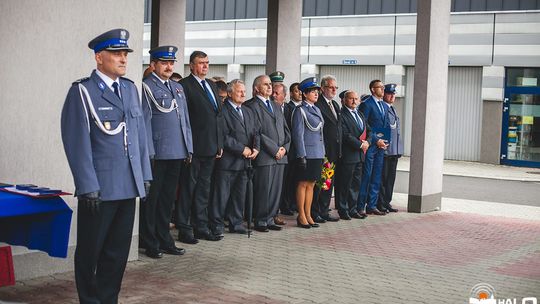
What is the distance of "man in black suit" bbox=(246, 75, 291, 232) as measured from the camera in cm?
1049

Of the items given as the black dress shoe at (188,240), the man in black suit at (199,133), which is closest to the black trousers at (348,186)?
the man in black suit at (199,133)

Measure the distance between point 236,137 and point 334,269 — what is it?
2671 millimetres

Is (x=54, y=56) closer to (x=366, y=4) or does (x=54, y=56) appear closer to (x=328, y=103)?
(x=328, y=103)

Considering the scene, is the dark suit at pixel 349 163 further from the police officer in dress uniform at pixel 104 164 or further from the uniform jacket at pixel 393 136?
the police officer in dress uniform at pixel 104 164

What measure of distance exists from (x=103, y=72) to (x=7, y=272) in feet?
6.30

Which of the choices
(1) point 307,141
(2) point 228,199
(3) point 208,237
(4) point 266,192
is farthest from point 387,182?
(3) point 208,237

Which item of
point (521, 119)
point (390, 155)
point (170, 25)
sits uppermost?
point (170, 25)

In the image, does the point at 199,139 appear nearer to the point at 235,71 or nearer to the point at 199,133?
the point at 199,133

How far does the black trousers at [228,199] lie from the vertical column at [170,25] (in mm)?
9074

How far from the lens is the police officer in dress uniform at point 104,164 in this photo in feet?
18.3

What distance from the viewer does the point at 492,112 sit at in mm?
27203

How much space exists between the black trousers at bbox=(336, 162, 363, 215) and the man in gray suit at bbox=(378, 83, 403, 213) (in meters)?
0.99

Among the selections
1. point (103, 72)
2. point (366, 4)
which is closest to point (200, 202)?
point (103, 72)

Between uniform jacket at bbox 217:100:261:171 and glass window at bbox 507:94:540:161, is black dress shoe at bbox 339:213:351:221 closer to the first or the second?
uniform jacket at bbox 217:100:261:171
